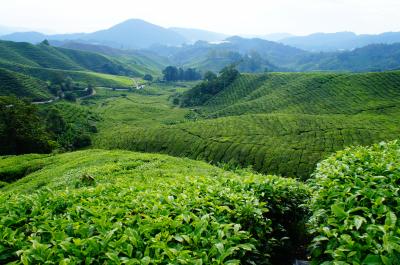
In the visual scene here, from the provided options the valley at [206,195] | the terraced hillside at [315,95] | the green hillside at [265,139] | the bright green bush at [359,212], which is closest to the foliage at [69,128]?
the valley at [206,195]

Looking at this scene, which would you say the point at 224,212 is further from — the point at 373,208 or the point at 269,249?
the point at 373,208

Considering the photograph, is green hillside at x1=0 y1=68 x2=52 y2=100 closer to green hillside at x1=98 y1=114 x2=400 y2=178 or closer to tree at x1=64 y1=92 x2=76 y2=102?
tree at x1=64 y1=92 x2=76 y2=102

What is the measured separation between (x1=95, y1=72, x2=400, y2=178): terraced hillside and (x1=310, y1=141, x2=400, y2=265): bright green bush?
49.2 meters

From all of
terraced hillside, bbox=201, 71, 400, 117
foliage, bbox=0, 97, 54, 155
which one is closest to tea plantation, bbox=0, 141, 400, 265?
foliage, bbox=0, 97, 54, 155

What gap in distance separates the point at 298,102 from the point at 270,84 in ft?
110

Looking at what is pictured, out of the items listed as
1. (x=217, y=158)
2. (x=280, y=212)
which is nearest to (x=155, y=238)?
(x=280, y=212)

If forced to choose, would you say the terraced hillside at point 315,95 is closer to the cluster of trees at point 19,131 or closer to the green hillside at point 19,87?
the green hillside at point 19,87

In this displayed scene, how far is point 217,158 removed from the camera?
6856cm

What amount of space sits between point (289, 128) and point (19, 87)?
4429 inches

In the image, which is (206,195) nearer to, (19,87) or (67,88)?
(19,87)

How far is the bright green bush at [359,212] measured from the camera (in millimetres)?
4996

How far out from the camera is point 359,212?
643 cm

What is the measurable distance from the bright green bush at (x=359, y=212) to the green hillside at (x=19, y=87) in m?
140

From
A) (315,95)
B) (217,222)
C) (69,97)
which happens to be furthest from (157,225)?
(69,97)
